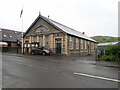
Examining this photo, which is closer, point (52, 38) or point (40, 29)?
point (52, 38)

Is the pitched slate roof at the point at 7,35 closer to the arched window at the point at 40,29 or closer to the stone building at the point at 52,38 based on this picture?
the stone building at the point at 52,38

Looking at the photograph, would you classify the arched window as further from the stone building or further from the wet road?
the wet road

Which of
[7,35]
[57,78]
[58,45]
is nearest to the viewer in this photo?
[57,78]

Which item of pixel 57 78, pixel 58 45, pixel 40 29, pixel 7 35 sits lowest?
pixel 57 78

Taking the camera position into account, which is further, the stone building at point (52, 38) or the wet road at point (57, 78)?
the stone building at point (52, 38)

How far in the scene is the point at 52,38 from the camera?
22.8m

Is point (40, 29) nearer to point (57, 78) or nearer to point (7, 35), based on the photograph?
point (57, 78)

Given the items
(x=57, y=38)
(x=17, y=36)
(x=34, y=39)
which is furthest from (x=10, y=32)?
(x=57, y=38)

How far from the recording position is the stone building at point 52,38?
21422 millimetres

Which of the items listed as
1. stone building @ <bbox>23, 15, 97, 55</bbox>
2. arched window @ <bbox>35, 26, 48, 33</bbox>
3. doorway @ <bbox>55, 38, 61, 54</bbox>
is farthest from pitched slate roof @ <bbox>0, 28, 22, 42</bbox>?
doorway @ <bbox>55, 38, 61, 54</bbox>

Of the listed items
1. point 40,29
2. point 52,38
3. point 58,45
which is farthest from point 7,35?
point 58,45

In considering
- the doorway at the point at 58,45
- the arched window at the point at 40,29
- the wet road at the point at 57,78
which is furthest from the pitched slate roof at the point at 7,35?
the wet road at the point at 57,78

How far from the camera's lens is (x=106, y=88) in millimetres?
4758

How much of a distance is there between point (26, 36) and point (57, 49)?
10.1 meters
